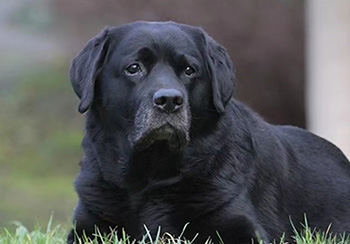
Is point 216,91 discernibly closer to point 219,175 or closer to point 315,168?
point 219,175

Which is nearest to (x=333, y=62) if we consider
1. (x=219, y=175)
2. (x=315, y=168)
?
(x=315, y=168)

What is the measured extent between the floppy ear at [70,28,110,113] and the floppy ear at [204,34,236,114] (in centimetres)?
58

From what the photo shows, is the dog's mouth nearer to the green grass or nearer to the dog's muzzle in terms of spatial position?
the dog's muzzle

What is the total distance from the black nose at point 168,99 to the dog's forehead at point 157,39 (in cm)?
37

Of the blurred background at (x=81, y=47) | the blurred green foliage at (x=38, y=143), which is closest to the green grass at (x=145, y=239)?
the blurred background at (x=81, y=47)

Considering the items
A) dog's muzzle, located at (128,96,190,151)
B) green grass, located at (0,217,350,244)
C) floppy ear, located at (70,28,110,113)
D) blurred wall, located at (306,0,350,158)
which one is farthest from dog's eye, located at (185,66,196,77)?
blurred wall, located at (306,0,350,158)

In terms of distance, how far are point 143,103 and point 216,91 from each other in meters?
0.44

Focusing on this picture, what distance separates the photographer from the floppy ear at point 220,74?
5.59m

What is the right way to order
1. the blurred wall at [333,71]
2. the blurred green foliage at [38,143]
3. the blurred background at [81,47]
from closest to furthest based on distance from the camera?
the blurred wall at [333,71] → the blurred background at [81,47] → the blurred green foliage at [38,143]

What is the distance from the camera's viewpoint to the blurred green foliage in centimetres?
1544

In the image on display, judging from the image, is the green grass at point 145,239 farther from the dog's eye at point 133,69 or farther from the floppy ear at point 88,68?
the dog's eye at point 133,69

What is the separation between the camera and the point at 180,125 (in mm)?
5363

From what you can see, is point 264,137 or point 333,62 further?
point 333,62

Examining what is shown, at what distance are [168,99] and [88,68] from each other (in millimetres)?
597
